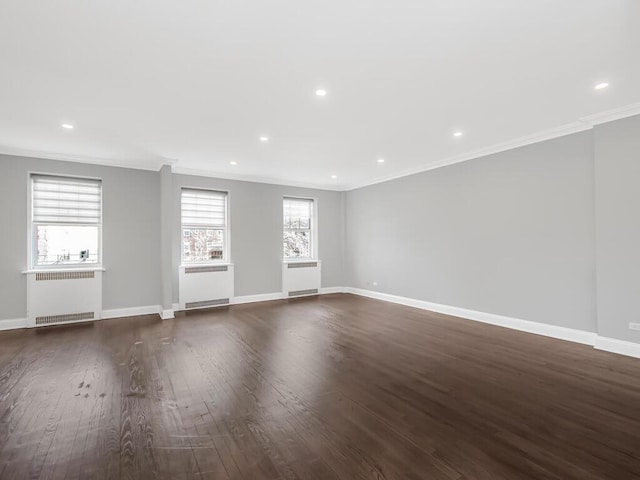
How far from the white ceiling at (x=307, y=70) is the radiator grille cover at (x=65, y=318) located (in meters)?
2.70

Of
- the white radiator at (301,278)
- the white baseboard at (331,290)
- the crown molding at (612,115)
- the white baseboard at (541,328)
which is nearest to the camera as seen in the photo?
the crown molding at (612,115)

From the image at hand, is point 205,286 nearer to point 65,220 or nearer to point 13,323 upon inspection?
point 65,220

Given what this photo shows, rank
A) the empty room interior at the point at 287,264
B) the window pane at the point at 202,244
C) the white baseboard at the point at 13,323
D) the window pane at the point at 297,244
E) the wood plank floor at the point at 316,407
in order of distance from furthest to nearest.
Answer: the window pane at the point at 297,244, the window pane at the point at 202,244, the white baseboard at the point at 13,323, the empty room interior at the point at 287,264, the wood plank floor at the point at 316,407

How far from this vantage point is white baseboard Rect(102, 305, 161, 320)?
5.33 meters

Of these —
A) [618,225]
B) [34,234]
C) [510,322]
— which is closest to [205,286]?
[34,234]

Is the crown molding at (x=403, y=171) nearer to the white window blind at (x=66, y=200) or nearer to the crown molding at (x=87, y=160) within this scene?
the crown molding at (x=87, y=160)

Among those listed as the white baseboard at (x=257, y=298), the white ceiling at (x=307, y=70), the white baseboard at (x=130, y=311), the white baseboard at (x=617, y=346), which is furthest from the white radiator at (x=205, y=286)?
the white baseboard at (x=617, y=346)

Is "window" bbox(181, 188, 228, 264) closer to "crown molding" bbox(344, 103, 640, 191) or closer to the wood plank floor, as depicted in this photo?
the wood plank floor

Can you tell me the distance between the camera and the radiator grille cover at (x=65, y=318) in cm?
483

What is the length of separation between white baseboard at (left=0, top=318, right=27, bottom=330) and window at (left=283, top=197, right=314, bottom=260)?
15.5ft

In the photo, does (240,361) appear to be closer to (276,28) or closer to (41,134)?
(276,28)

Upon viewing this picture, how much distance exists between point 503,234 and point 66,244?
23.6 ft

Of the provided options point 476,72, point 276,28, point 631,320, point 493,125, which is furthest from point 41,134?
point 631,320

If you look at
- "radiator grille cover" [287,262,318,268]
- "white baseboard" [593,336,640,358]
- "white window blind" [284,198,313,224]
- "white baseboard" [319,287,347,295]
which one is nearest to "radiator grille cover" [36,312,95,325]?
"radiator grille cover" [287,262,318,268]
